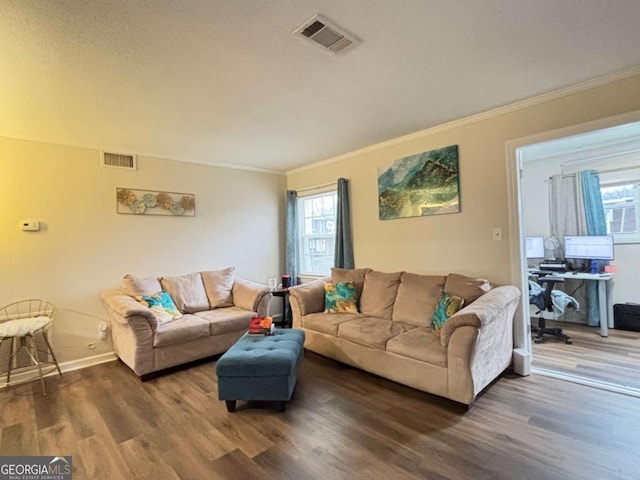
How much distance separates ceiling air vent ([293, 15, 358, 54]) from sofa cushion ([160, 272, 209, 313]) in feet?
10.2

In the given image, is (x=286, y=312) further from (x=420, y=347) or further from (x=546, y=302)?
(x=546, y=302)

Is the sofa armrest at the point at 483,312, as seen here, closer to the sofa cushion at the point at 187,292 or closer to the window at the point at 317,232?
the window at the point at 317,232

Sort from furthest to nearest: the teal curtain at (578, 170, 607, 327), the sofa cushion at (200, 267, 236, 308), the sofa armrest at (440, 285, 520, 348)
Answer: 1. the teal curtain at (578, 170, 607, 327)
2. the sofa cushion at (200, 267, 236, 308)
3. the sofa armrest at (440, 285, 520, 348)

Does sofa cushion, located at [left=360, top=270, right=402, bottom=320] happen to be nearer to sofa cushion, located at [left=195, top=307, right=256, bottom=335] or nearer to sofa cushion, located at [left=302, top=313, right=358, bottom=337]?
sofa cushion, located at [left=302, top=313, right=358, bottom=337]

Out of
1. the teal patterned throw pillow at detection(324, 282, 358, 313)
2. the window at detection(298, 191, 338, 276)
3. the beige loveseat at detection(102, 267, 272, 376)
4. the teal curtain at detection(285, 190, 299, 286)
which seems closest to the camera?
the beige loveseat at detection(102, 267, 272, 376)

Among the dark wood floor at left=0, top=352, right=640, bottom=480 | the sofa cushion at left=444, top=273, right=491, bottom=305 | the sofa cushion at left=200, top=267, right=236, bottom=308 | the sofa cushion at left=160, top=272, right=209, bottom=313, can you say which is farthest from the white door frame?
the sofa cushion at left=160, top=272, right=209, bottom=313

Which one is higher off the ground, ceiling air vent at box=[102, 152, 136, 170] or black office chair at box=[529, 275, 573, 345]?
ceiling air vent at box=[102, 152, 136, 170]

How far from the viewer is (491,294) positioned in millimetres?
2678

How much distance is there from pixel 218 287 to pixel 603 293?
16.0 feet

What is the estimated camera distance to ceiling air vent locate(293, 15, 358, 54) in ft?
5.75

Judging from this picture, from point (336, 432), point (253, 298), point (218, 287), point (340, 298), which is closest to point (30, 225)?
point (218, 287)

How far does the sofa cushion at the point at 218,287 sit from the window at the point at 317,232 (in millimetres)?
1361

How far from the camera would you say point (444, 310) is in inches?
110

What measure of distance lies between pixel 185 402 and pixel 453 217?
3.06m
